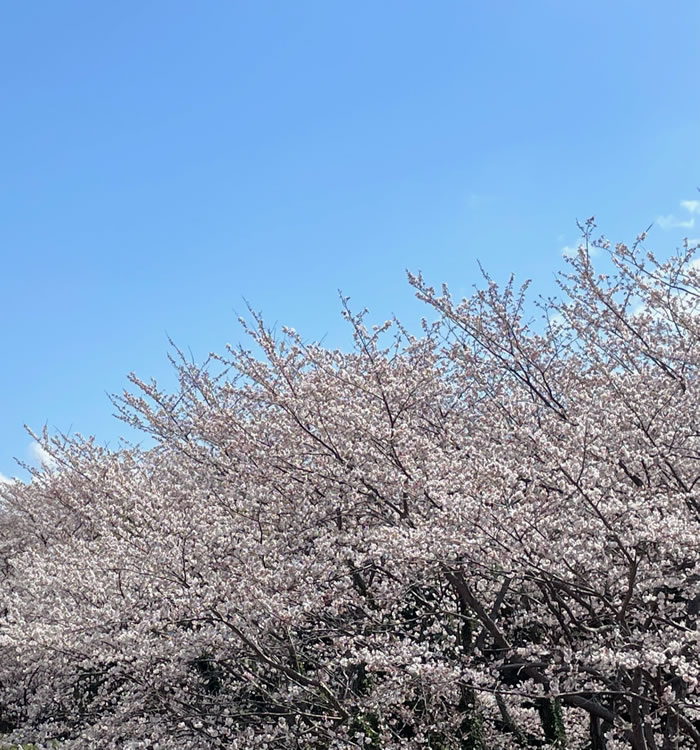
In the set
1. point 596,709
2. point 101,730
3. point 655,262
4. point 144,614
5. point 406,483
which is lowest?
point 596,709

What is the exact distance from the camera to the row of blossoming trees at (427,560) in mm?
4258

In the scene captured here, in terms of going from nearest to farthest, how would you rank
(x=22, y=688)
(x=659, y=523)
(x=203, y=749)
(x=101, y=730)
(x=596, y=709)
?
(x=659, y=523) < (x=596, y=709) < (x=203, y=749) < (x=101, y=730) < (x=22, y=688)

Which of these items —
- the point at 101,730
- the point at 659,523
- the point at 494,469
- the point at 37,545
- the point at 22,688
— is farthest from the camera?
the point at 37,545

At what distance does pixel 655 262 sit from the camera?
6609mm

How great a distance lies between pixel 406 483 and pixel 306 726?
2.19 meters

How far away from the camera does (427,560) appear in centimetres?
→ 432

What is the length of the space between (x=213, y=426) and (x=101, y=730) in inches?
119

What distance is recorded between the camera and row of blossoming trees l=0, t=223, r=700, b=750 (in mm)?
4258

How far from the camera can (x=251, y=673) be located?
19.5ft

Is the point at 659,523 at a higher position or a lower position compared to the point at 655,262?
lower

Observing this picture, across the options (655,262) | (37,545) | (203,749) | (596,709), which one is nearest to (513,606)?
(596,709)

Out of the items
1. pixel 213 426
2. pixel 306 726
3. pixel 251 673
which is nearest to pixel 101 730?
pixel 251 673

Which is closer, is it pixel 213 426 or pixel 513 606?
pixel 513 606

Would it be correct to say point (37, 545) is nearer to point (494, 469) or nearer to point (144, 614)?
point (144, 614)
